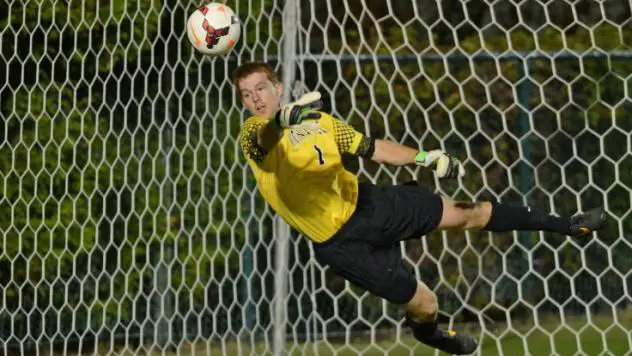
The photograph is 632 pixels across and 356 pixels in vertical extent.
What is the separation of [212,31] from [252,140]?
707mm

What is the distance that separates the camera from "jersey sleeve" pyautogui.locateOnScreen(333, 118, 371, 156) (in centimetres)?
472

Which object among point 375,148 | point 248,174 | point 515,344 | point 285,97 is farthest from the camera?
point 248,174

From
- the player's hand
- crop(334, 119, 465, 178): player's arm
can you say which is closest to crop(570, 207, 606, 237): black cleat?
crop(334, 119, 465, 178): player's arm

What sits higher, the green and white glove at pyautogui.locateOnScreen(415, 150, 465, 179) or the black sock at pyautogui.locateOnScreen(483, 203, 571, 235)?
the green and white glove at pyautogui.locateOnScreen(415, 150, 465, 179)

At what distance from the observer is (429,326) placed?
493 centimetres

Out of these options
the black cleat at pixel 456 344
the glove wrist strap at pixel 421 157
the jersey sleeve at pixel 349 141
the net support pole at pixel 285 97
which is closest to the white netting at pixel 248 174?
the net support pole at pixel 285 97

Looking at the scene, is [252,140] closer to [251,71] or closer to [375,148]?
[251,71]

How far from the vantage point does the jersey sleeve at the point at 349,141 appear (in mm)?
4719

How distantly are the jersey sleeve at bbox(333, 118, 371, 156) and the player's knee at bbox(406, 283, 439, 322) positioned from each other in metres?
0.68

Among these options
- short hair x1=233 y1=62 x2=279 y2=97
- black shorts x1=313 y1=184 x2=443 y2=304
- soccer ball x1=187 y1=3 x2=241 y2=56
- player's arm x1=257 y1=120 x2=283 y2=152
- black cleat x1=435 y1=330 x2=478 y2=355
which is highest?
soccer ball x1=187 y1=3 x2=241 y2=56

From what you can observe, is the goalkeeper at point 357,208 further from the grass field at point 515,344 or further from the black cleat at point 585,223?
the grass field at point 515,344

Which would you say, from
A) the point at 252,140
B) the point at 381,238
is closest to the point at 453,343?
the point at 381,238

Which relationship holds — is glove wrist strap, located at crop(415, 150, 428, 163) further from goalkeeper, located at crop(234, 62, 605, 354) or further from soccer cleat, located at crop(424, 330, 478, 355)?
soccer cleat, located at crop(424, 330, 478, 355)

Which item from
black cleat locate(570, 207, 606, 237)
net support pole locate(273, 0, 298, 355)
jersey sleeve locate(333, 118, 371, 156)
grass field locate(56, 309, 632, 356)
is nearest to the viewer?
jersey sleeve locate(333, 118, 371, 156)
